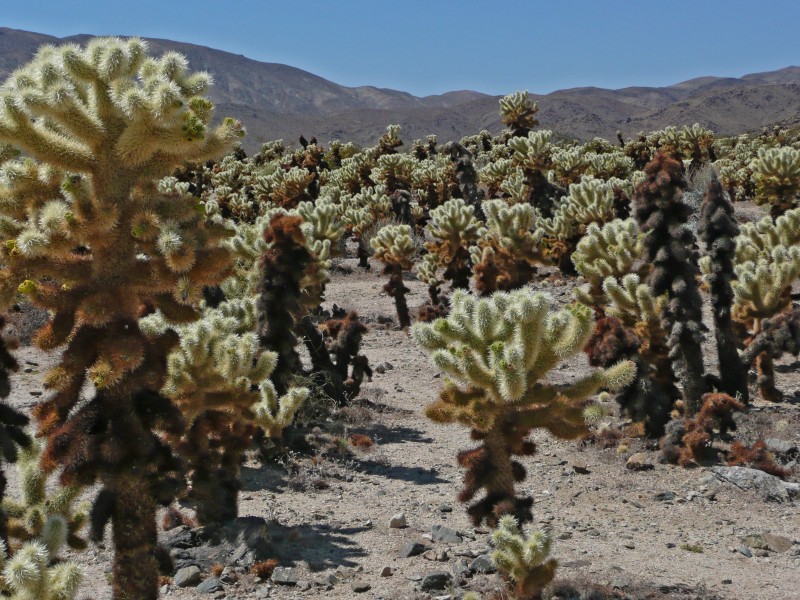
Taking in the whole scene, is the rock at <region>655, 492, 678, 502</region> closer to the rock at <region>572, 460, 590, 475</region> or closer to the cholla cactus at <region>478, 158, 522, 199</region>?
the rock at <region>572, 460, 590, 475</region>

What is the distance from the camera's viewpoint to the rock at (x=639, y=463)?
8.95 meters

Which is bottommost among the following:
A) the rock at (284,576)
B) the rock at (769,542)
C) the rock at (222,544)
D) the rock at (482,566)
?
the rock at (769,542)

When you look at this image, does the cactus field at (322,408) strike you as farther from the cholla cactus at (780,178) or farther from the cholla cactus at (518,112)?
the cholla cactus at (518,112)

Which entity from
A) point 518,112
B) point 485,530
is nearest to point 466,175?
point 518,112

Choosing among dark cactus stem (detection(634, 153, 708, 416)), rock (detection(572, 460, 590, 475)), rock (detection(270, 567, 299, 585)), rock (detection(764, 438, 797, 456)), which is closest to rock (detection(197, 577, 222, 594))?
rock (detection(270, 567, 299, 585))

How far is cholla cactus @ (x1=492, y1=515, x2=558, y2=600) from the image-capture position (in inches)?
189

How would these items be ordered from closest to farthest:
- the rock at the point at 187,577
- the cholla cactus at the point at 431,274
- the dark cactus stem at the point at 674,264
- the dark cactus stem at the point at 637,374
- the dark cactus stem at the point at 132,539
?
the dark cactus stem at the point at 132,539
the rock at the point at 187,577
the dark cactus stem at the point at 637,374
the dark cactus stem at the point at 674,264
the cholla cactus at the point at 431,274

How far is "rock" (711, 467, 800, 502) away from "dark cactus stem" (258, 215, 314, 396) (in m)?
5.32

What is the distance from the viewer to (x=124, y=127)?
4.29 m

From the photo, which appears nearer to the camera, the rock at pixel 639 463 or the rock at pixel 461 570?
the rock at pixel 461 570

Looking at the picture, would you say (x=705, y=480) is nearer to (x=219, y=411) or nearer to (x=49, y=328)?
(x=219, y=411)

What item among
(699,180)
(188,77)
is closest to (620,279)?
(188,77)

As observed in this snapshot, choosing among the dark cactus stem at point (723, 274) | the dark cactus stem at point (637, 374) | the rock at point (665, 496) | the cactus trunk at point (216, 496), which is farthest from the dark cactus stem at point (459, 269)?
the cactus trunk at point (216, 496)

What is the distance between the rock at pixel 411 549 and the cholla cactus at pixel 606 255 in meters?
5.51
